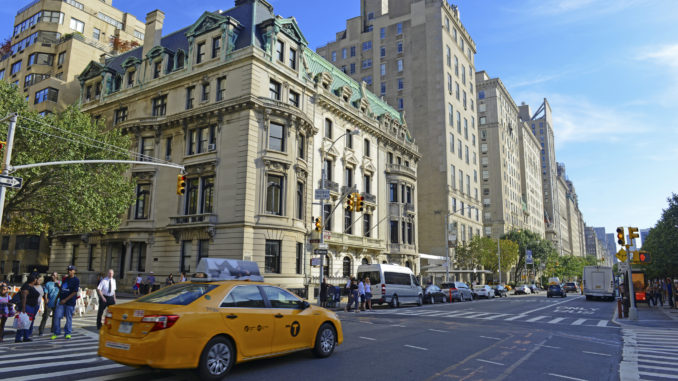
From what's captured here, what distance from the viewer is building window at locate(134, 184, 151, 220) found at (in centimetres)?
3472

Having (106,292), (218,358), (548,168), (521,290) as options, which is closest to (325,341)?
(218,358)

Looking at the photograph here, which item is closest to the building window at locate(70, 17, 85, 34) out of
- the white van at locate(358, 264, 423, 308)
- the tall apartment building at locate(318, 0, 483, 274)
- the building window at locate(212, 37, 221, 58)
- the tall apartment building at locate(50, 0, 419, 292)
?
the tall apartment building at locate(50, 0, 419, 292)

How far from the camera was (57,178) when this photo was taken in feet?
81.6

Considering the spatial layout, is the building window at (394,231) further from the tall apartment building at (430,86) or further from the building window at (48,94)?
the building window at (48,94)

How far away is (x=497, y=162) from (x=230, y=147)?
74374mm

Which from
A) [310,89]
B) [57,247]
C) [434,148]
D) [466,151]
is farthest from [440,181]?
[57,247]

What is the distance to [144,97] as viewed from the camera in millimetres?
37125

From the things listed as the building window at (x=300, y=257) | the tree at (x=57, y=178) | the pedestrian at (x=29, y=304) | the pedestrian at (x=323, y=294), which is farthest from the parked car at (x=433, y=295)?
the pedestrian at (x=29, y=304)

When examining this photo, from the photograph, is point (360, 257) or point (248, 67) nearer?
point (248, 67)

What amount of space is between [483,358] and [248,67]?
2632 centimetres

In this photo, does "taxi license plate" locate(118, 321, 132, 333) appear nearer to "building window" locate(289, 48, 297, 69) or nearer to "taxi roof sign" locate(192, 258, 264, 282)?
"taxi roof sign" locate(192, 258, 264, 282)

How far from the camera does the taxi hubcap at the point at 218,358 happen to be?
22.8ft

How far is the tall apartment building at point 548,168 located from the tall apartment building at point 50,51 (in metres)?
134

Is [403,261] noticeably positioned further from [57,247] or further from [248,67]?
[57,247]
